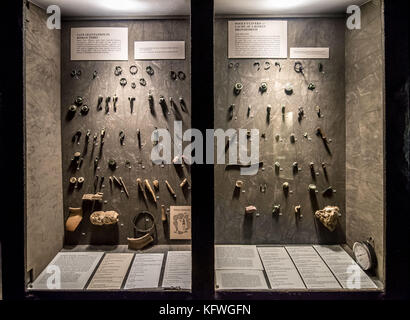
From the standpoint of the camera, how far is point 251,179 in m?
2.93

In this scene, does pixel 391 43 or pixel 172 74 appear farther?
pixel 172 74

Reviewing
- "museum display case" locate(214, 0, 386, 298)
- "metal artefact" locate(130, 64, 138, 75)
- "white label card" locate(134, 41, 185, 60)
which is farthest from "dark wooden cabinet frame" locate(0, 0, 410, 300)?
"metal artefact" locate(130, 64, 138, 75)

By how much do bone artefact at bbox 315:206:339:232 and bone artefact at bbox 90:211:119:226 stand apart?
2113mm

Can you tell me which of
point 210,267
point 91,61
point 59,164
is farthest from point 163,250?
point 91,61

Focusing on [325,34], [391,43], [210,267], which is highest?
[325,34]

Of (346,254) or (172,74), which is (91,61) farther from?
(346,254)

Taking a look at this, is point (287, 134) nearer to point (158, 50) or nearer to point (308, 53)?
point (308, 53)

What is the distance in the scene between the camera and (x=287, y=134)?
2.90 metres

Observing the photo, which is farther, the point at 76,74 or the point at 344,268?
the point at 76,74

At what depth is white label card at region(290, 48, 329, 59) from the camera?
283 centimetres

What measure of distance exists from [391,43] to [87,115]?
276cm

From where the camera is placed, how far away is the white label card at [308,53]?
283 cm

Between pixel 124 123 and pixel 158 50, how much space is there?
83 centimetres

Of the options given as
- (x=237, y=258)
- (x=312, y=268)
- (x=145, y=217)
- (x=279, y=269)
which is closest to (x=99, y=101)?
(x=145, y=217)
